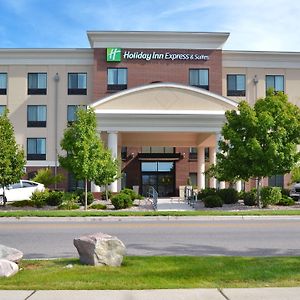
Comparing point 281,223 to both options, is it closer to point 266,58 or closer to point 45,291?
point 45,291

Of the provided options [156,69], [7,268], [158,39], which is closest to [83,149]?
[7,268]

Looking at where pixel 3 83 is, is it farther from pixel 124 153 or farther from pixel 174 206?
pixel 174 206

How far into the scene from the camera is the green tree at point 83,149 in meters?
25.6

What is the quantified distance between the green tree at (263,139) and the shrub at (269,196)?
87 cm

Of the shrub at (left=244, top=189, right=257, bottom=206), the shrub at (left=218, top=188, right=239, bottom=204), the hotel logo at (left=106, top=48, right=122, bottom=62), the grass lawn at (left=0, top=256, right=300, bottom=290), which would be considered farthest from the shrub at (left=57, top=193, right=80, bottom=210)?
the hotel logo at (left=106, top=48, right=122, bottom=62)

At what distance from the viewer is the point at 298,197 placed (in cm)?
3222

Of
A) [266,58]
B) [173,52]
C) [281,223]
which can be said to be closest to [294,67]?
[266,58]

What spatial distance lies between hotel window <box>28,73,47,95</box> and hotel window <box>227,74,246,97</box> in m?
16.8

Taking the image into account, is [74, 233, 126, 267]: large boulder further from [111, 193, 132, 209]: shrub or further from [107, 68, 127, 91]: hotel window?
[107, 68, 127, 91]: hotel window

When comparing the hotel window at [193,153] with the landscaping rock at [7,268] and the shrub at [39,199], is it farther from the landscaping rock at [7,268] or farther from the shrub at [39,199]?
the landscaping rock at [7,268]

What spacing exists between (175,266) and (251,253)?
2.79m

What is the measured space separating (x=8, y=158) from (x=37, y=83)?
20011 millimetres

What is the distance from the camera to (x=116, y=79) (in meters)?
42.6

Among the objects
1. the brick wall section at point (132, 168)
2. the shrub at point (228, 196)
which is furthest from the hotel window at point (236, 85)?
the shrub at point (228, 196)
